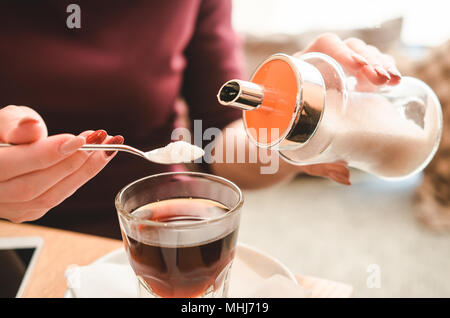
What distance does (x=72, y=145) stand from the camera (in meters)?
0.36

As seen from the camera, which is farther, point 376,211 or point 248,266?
point 376,211

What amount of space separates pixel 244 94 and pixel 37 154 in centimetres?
20

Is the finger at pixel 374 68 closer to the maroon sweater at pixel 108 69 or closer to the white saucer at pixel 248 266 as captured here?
the white saucer at pixel 248 266

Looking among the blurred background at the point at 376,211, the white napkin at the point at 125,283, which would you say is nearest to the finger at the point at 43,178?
the white napkin at the point at 125,283

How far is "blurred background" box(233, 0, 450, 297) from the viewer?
1.41 metres

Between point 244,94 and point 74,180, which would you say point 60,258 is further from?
point 244,94

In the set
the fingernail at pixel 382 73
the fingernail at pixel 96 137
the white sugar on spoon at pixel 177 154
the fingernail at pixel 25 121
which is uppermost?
the fingernail at pixel 382 73

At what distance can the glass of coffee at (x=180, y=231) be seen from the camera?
0.38m

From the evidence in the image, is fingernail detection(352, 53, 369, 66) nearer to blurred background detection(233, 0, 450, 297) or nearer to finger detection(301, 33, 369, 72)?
finger detection(301, 33, 369, 72)

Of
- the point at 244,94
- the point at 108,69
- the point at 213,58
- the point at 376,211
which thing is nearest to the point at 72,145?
the point at 244,94

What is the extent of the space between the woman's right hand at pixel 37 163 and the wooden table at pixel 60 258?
98 mm

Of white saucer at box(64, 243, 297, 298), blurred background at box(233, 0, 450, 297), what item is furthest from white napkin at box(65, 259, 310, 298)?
blurred background at box(233, 0, 450, 297)

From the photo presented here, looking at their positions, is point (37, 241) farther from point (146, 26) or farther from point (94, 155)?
point (146, 26)

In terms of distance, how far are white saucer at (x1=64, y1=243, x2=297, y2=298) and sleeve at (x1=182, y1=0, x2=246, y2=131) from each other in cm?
40
